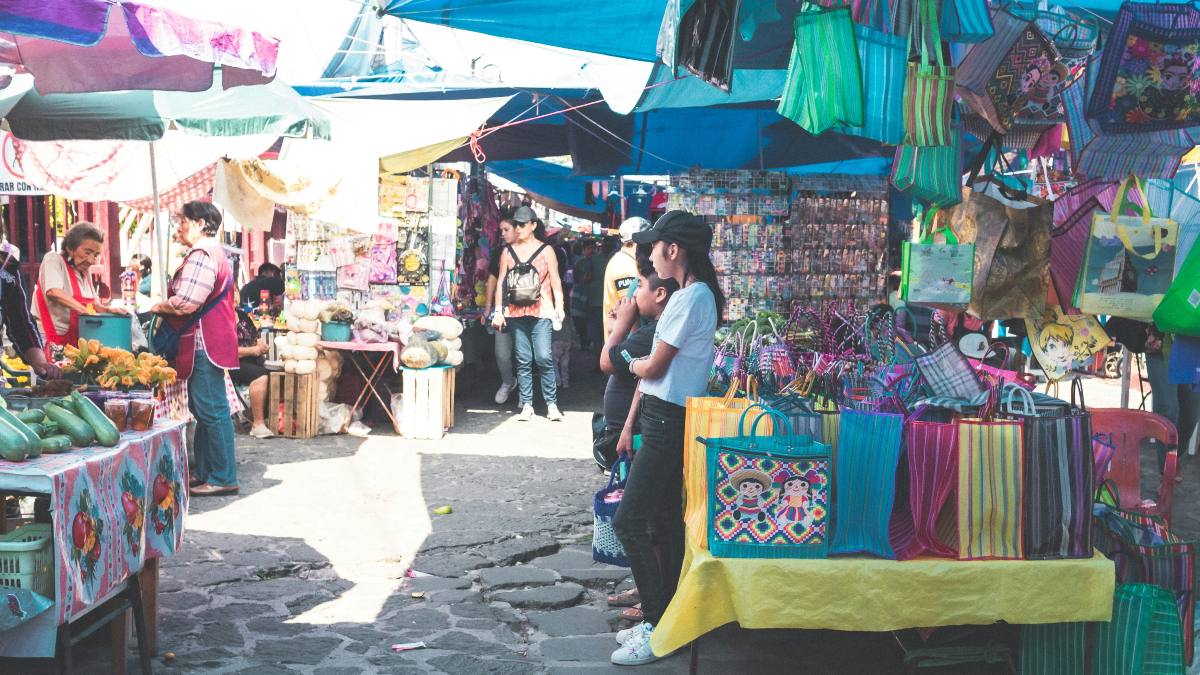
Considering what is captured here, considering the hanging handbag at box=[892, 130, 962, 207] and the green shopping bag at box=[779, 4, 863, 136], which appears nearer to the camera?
the green shopping bag at box=[779, 4, 863, 136]

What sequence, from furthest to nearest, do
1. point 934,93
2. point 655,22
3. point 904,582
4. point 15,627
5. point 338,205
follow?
point 338,205, point 655,22, point 934,93, point 904,582, point 15,627

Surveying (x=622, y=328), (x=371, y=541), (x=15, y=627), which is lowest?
(x=371, y=541)

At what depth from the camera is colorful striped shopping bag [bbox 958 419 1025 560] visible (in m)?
3.86

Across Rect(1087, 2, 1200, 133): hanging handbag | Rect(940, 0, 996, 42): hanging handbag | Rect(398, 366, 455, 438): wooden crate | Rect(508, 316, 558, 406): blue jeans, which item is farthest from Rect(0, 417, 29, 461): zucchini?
Rect(508, 316, 558, 406): blue jeans

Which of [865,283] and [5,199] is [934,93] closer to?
[865,283]

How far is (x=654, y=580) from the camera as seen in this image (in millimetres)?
4773

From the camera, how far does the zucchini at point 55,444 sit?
3953mm

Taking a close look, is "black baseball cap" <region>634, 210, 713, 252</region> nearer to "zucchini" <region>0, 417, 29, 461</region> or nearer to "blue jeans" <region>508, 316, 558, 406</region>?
"zucchini" <region>0, 417, 29, 461</region>

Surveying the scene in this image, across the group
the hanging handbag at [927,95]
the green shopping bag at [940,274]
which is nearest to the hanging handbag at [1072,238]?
the green shopping bag at [940,274]

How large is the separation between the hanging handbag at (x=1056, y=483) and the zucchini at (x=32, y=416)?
3.65m

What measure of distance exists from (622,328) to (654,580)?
1.35m

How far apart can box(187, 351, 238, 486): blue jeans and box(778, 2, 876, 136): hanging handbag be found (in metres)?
4.84

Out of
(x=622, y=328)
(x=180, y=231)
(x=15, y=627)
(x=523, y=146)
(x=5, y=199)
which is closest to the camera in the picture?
(x=15, y=627)

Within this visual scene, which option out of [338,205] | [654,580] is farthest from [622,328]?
[338,205]
